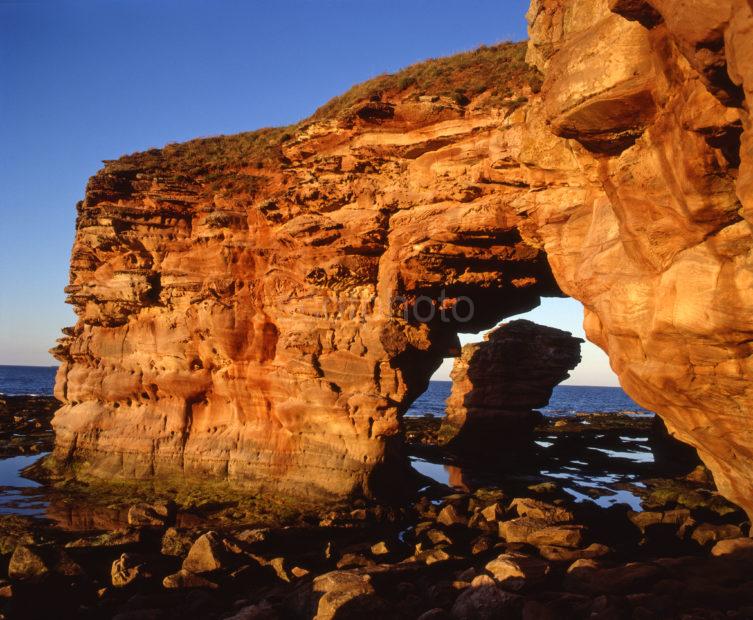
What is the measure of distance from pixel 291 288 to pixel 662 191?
13878 mm

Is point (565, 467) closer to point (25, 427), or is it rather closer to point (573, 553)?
point (573, 553)

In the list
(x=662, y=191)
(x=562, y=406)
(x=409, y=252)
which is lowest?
(x=562, y=406)

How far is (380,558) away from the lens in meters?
13.2

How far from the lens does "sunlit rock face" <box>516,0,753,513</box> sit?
769 cm

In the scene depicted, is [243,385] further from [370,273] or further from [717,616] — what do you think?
[717,616]

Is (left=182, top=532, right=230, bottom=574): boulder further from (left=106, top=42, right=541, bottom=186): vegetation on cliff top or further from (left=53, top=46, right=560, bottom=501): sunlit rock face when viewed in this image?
(left=106, top=42, right=541, bottom=186): vegetation on cliff top

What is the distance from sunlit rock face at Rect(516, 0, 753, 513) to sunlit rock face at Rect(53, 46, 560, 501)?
122 inches

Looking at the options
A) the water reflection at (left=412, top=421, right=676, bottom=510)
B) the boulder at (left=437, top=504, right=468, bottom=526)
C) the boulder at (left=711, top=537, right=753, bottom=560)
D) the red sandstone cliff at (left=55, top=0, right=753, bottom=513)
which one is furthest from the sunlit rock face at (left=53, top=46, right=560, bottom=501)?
the boulder at (left=711, top=537, right=753, bottom=560)

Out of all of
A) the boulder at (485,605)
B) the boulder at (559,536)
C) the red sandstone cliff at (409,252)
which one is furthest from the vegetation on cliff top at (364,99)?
the boulder at (485,605)

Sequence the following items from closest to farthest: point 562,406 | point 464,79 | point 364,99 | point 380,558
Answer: point 380,558 < point 464,79 < point 364,99 < point 562,406

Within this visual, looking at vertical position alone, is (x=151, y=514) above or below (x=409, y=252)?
below

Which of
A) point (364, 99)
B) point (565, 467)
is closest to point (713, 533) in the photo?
point (565, 467)

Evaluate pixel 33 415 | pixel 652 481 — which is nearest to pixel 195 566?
pixel 652 481

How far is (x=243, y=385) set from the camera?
22.2 m
